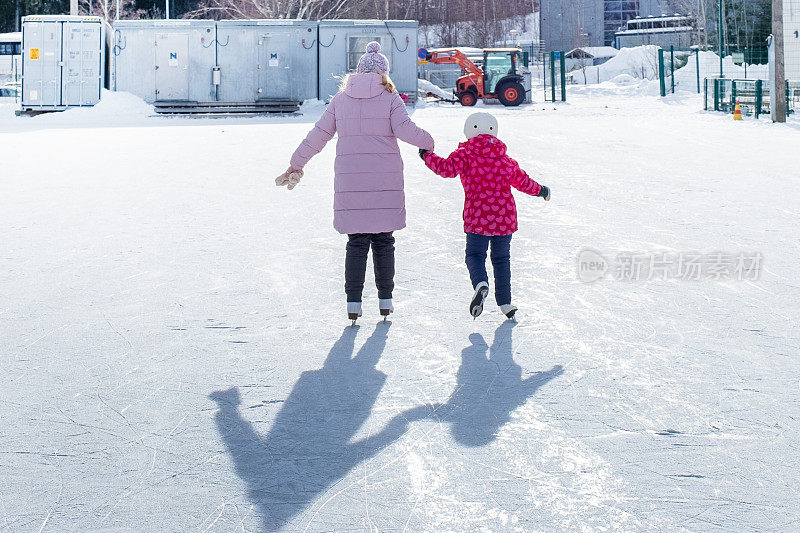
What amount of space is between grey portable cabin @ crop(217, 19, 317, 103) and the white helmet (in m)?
26.3

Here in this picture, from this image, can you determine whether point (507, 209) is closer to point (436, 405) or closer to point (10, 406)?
point (436, 405)

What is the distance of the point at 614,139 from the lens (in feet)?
56.6

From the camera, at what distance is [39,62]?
29078 mm

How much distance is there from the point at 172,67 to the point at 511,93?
Answer: 10.4 meters

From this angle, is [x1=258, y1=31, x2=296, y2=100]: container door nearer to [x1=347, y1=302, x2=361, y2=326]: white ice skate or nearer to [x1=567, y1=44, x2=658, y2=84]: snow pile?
[x1=567, y1=44, x2=658, y2=84]: snow pile

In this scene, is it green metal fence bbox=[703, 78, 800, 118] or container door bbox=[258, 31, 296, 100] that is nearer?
green metal fence bbox=[703, 78, 800, 118]

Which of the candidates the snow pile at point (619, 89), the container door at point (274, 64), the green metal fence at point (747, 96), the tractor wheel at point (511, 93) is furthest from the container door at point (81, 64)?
the snow pile at point (619, 89)

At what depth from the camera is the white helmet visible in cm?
515

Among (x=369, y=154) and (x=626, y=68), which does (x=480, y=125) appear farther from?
(x=626, y=68)

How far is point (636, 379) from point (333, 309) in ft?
6.56

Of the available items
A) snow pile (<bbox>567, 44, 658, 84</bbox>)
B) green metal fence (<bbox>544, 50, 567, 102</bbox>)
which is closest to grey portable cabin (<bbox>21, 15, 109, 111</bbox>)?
green metal fence (<bbox>544, 50, 567, 102</bbox>)

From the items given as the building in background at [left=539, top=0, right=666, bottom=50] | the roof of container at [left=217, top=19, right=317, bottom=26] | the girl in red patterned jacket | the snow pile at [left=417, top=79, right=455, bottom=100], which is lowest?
the girl in red patterned jacket

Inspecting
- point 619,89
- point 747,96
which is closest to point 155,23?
point 747,96

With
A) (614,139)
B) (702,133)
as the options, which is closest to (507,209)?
(614,139)
